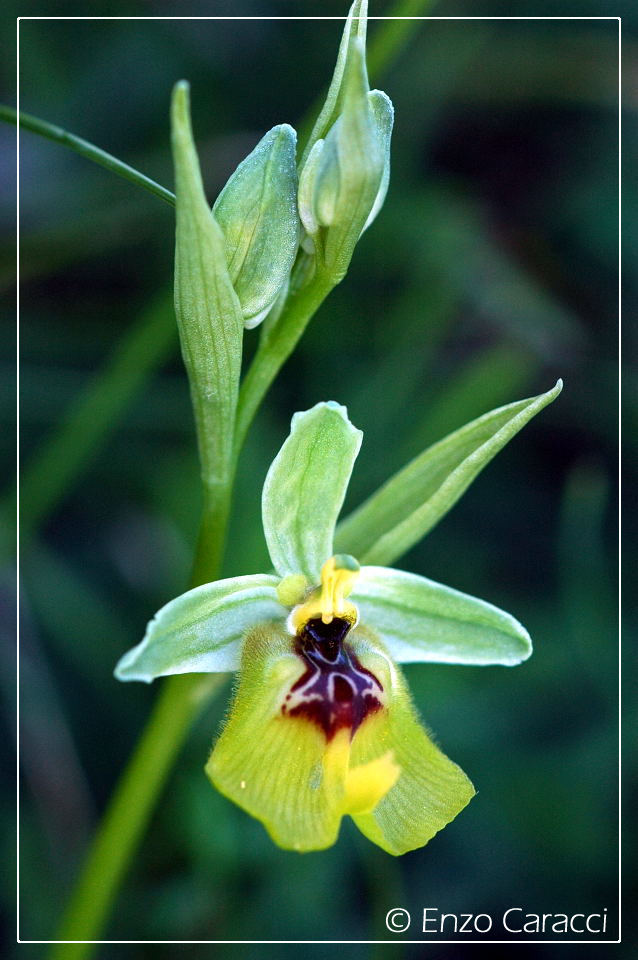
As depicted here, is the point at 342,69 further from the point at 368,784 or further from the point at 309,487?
the point at 368,784

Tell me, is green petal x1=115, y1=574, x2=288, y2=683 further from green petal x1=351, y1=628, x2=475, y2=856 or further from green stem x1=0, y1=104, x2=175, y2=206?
green stem x1=0, y1=104, x2=175, y2=206

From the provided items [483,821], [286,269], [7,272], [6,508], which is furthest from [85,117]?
[483,821]

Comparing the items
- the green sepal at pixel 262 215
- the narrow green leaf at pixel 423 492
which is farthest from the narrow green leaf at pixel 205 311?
the narrow green leaf at pixel 423 492

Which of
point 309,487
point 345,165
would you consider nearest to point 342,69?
point 345,165

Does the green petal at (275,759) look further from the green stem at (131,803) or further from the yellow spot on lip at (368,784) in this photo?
the green stem at (131,803)

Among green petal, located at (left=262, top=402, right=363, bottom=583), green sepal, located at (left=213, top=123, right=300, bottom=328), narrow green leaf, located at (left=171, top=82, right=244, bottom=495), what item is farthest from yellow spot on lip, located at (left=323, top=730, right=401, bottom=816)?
green sepal, located at (left=213, top=123, right=300, bottom=328)

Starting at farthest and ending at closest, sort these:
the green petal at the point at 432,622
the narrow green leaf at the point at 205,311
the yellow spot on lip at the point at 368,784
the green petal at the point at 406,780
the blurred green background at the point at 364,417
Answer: the blurred green background at the point at 364,417
the green petal at the point at 432,622
the green petal at the point at 406,780
the yellow spot on lip at the point at 368,784
the narrow green leaf at the point at 205,311

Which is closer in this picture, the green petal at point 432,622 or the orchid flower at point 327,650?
the orchid flower at point 327,650
